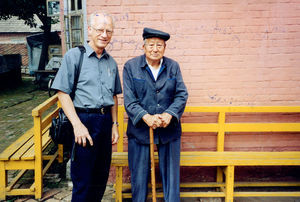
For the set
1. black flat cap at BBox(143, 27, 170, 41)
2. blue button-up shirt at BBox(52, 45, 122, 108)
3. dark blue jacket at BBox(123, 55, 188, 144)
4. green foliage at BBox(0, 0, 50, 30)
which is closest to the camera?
blue button-up shirt at BBox(52, 45, 122, 108)

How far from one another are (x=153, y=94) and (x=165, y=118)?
28 centimetres

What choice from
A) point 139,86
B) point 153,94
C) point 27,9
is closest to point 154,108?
point 153,94

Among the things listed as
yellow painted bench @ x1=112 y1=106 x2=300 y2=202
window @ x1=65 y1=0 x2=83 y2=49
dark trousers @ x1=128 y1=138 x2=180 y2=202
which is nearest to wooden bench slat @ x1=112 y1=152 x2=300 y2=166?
yellow painted bench @ x1=112 y1=106 x2=300 y2=202

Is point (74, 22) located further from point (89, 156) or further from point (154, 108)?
point (89, 156)

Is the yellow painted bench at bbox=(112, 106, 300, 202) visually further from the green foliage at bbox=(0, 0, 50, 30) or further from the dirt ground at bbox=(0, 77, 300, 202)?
the green foliage at bbox=(0, 0, 50, 30)

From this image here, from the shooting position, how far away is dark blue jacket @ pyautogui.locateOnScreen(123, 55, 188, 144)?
2.49 m

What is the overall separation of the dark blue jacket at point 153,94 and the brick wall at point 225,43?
806mm

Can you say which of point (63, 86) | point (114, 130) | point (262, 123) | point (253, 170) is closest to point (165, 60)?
point (114, 130)

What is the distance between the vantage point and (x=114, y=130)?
262 centimetres

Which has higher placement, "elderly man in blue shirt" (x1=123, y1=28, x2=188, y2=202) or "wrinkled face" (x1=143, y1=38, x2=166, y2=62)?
"wrinkled face" (x1=143, y1=38, x2=166, y2=62)

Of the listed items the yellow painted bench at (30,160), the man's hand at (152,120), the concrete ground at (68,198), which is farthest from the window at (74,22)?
the man's hand at (152,120)

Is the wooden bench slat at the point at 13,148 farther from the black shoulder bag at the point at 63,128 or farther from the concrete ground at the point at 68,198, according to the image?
the black shoulder bag at the point at 63,128

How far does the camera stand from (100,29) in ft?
7.13

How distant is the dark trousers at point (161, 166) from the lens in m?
2.63
